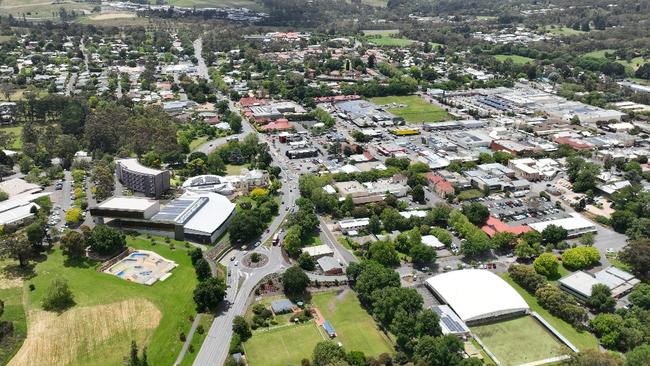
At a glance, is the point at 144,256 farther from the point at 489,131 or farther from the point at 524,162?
the point at 489,131

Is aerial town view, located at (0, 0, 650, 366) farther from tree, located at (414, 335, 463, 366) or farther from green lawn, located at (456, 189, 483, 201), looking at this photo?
green lawn, located at (456, 189, 483, 201)

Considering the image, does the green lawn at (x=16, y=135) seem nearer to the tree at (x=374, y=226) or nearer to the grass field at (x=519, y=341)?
the tree at (x=374, y=226)

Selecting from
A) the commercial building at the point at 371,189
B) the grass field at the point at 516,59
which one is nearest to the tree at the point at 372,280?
the commercial building at the point at 371,189

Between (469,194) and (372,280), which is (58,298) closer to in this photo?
(372,280)

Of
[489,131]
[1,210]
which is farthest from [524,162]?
[1,210]

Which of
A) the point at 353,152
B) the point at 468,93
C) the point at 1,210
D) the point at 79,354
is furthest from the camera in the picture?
the point at 468,93

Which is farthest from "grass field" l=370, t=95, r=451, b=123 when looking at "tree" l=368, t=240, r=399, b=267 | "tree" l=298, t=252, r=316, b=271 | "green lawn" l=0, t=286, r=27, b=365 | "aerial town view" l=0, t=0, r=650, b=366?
"green lawn" l=0, t=286, r=27, b=365
